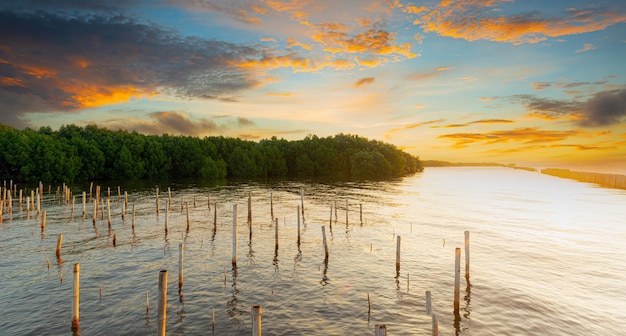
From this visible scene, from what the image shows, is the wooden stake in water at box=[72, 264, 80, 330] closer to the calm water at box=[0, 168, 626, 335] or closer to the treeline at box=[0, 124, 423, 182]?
the calm water at box=[0, 168, 626, 335]

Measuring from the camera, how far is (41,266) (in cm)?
3009

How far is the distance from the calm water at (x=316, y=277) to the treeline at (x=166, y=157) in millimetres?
70703

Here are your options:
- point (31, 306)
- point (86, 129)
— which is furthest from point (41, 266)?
point (86, 129)

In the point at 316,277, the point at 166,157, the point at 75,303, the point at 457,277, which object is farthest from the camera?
the point at 166,157

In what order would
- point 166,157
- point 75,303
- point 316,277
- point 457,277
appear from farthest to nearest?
1. point 166,157
2. point 316,277
3. point 457,277
4. point 75,303

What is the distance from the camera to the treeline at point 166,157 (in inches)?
4313

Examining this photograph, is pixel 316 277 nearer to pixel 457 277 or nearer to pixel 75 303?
pixel 457 277

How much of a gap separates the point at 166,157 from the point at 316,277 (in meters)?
133

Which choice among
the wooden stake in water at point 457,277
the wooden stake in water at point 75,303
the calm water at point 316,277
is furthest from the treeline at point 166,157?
the wooden stake in water at point 457,277

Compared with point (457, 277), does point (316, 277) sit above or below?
below

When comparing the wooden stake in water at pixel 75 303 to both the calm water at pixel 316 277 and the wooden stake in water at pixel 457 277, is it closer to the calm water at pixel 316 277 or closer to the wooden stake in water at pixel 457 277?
the calm water at pixel 316 277

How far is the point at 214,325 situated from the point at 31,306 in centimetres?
1239

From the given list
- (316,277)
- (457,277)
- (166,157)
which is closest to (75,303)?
(316,277)

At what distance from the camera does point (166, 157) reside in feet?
481
